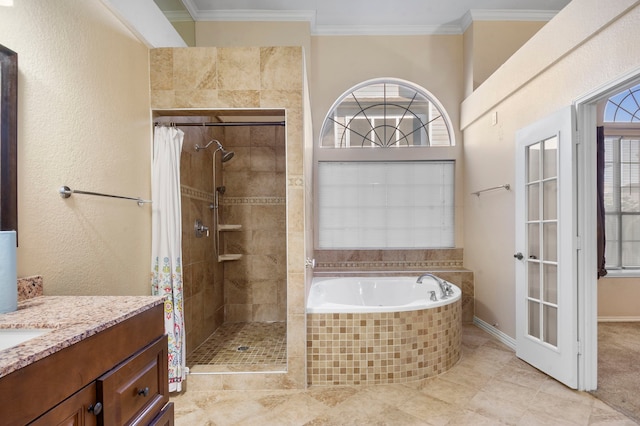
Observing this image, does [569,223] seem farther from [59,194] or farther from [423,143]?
[59,194]

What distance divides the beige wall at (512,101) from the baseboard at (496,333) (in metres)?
0.05

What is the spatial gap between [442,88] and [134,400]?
411cm

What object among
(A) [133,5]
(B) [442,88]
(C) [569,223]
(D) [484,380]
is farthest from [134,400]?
(B) [442,88]

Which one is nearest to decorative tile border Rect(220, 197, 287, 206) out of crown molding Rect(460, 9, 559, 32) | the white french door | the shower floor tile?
the shower floor tile

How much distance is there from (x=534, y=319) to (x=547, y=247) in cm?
57

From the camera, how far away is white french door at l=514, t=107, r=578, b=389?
2176 mm

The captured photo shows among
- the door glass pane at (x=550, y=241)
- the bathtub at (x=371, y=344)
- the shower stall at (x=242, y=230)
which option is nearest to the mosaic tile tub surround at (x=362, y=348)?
the bathtub at (x=371, y=344)

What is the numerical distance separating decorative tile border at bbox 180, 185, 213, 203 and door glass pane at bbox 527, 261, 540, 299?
2.78 meters

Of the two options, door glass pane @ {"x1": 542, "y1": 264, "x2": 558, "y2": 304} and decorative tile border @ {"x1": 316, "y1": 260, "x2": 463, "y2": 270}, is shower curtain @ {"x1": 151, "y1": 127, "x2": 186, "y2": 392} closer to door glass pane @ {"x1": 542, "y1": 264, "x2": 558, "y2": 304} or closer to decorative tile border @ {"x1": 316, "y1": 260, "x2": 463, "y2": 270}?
decorative tile border @ {"x1": 316, "y1": 260, "x2": 463, "y2": 270}

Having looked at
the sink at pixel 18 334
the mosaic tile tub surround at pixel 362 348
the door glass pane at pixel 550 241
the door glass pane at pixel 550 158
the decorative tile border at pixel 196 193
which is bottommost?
the mosaic tile tub surround at pixel 362 348

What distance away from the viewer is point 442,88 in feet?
12.9

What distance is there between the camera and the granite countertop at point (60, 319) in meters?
0.71

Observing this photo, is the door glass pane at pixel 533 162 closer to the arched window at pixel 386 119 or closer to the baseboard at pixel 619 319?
the arched window at pixel 386 119

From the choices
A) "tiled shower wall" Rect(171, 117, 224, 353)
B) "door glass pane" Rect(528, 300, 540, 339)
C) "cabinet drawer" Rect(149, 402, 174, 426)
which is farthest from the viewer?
"tiled shower wall" Rect(171, 117, 224, 353)
